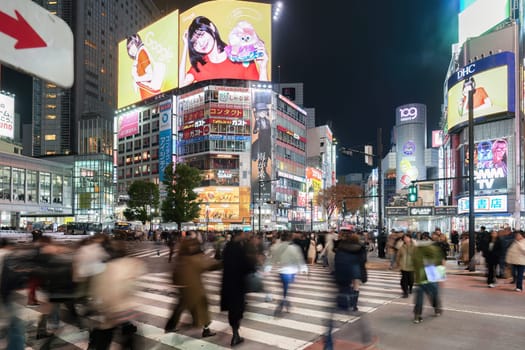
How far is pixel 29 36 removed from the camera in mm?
2365

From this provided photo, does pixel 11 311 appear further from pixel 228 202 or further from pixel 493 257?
pixel 228 202

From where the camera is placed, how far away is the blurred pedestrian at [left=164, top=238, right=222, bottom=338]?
6.99 meters

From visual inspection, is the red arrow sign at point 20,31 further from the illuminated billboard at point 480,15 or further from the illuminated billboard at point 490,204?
the illuminated billboard at point 480,15

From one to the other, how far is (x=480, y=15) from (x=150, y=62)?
214 ft

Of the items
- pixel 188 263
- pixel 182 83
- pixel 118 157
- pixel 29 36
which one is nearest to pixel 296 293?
pixel 188 263

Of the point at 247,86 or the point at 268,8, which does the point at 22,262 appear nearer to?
the point at 247,86

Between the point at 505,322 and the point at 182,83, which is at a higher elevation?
the point at 182,83

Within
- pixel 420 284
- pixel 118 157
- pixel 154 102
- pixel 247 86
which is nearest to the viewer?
pixel 420 284

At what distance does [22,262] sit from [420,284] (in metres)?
7.52

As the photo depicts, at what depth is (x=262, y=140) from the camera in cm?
7956

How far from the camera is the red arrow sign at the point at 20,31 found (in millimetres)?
2244

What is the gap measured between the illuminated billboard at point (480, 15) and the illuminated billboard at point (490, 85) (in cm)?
1059

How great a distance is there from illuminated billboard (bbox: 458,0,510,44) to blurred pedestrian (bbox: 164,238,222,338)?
64.0 m

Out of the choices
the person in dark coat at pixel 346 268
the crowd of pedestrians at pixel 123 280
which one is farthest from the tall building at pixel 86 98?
the person in dark coat at pixel 346 268
